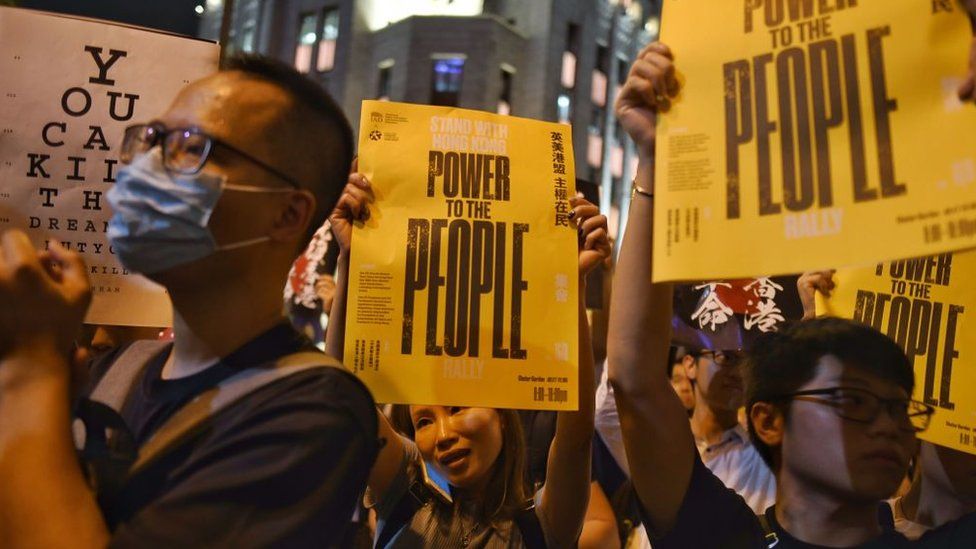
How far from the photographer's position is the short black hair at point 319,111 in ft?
6.15

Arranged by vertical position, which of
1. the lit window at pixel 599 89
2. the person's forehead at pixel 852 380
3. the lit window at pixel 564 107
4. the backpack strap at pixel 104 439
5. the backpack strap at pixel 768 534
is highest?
the lit window at pixel 599 89

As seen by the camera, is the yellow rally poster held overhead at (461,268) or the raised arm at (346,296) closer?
the yellow rally poster held overhead at (461,268)

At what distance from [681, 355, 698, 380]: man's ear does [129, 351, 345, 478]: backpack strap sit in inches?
134

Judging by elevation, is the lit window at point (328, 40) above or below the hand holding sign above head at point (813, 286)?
above

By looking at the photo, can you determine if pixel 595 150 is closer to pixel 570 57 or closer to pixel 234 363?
pixel 570 57

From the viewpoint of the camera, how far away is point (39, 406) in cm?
144

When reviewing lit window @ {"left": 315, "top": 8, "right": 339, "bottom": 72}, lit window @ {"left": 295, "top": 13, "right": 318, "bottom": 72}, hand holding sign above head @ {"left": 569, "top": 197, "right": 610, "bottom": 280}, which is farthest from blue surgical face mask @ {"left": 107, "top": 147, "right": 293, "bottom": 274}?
lit window @ {"left": 295, "top": 13, "right": 318, "bottom": 72}

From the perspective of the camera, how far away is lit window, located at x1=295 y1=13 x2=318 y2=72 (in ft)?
116

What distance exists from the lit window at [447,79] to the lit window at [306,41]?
687 cm

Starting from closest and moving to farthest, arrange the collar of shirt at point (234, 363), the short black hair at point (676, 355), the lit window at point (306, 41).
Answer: the collar of shirt at point (234, 363)
the short black hair at point (676, 355)
the lit window at point (306, 41)

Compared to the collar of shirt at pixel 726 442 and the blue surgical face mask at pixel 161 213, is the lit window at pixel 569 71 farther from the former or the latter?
the blue surgical face mask at pixel 161 213

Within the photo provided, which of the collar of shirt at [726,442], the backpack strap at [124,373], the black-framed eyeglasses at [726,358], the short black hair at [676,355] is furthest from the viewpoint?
the short black hair at [676,355]

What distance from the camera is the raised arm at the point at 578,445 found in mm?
2699

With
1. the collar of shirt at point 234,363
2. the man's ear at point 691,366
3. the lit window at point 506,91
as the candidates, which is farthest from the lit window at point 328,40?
the collar of shirt at point 234,363
